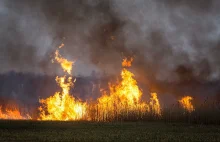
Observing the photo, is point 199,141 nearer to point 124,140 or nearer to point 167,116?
point 124,140

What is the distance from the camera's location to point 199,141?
212ft

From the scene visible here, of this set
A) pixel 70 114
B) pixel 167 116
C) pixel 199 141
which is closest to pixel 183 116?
pixel 167 116

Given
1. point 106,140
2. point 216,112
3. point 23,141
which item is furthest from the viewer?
point 216,112

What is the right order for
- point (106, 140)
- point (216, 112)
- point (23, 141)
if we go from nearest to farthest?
point (23, 141)
point (106, 140)
point (216, 112)

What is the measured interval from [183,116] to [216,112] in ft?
75.3

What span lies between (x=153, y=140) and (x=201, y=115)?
131m

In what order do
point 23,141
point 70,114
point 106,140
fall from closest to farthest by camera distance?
point 23,141
point 106,140
point 70,114

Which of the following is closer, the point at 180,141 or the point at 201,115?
the point at 180,141

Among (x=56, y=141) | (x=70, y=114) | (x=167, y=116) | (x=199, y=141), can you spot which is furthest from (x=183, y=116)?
(x=56, y=141)

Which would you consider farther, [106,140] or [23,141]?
[106,140]

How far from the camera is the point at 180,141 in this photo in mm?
64250

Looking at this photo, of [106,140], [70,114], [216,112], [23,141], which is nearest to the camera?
[23,141]

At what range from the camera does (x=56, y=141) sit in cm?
6222

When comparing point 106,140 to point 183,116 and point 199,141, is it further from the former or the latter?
point 183,116
